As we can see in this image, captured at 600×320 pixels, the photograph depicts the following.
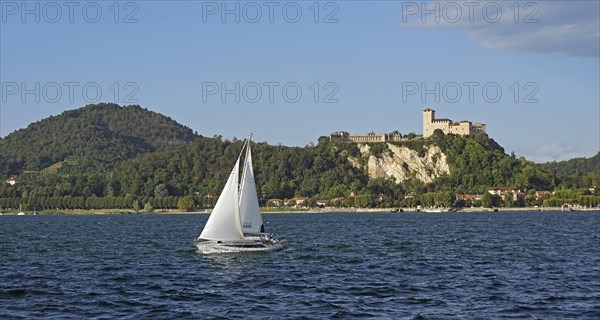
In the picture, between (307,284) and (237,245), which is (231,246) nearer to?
(237,245)

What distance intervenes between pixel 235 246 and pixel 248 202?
3.89 meters

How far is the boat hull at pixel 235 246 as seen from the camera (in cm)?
7138

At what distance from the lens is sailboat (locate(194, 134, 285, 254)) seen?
69.1 metres

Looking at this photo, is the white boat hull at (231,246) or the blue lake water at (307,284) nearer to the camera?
the blue lake water at (307,284)

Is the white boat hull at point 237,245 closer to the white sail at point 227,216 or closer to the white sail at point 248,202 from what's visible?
the white sail at point 227,216

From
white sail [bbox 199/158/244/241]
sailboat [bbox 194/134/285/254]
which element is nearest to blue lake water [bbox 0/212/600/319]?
sailboat [bbox 194/134/285/254]

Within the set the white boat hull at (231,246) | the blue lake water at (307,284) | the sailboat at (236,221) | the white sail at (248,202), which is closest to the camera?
the blue lake water at (307,284)

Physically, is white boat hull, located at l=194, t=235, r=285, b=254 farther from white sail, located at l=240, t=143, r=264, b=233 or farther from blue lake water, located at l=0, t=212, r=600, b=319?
white sail, located at l=240, t=143, r=264, b=233

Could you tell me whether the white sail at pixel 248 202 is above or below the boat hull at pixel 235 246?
above

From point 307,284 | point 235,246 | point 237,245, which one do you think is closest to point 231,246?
point 235,246

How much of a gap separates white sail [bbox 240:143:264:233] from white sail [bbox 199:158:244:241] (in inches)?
65.6

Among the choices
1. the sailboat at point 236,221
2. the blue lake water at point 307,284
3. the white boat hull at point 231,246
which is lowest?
the blue lake water at point 307,284

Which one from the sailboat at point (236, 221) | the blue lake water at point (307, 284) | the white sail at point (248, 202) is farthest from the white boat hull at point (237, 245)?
the white sail at point (248, 202)

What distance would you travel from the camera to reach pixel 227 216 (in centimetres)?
6975
